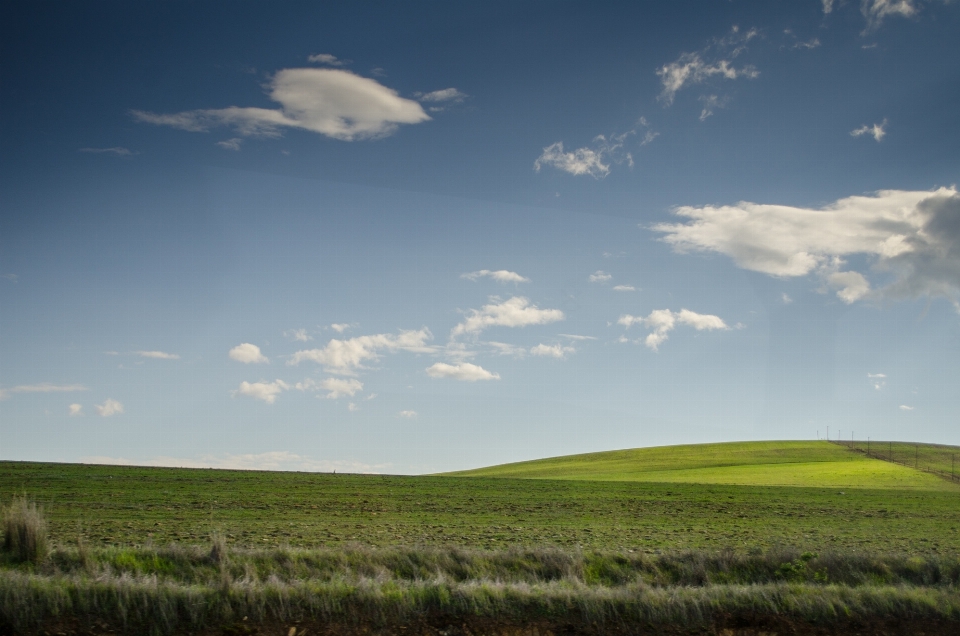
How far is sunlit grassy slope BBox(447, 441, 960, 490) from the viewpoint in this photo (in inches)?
2238

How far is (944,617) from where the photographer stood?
1058 cm

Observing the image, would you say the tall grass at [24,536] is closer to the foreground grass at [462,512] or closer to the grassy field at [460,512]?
the grassy field at [460,512]

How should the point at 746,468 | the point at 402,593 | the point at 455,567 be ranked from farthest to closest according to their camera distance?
1. the point at 746,468
2. the point at 455,567
3. the point at 402,593

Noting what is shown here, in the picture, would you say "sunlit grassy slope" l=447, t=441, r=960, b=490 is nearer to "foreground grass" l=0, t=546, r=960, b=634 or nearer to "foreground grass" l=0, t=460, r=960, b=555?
"foreground grass" l=0, t=460, r=960, b=555

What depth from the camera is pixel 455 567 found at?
44.7 ft

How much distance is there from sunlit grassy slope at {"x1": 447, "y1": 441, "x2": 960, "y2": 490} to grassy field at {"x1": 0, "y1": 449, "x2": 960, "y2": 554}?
468 inches

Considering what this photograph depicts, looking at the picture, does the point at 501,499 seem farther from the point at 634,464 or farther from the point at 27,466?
the point at 634,464

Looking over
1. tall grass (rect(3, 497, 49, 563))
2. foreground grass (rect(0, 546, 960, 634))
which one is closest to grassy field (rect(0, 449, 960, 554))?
tall grass (rect(3, 497, 49, 563))

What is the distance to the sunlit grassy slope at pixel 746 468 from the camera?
186 ft

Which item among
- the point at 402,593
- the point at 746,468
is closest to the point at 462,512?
the point at 402,593

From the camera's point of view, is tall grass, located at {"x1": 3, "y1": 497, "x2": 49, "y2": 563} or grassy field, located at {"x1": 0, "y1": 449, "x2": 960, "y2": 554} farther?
grassy field, located at {"x1": 0, "y1": 449, "x2": 960, "y2": 554}

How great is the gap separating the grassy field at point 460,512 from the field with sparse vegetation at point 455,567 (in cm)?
18

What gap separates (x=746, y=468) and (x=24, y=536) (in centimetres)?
6901

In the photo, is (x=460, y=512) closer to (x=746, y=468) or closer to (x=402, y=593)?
(x=402, y=593)
